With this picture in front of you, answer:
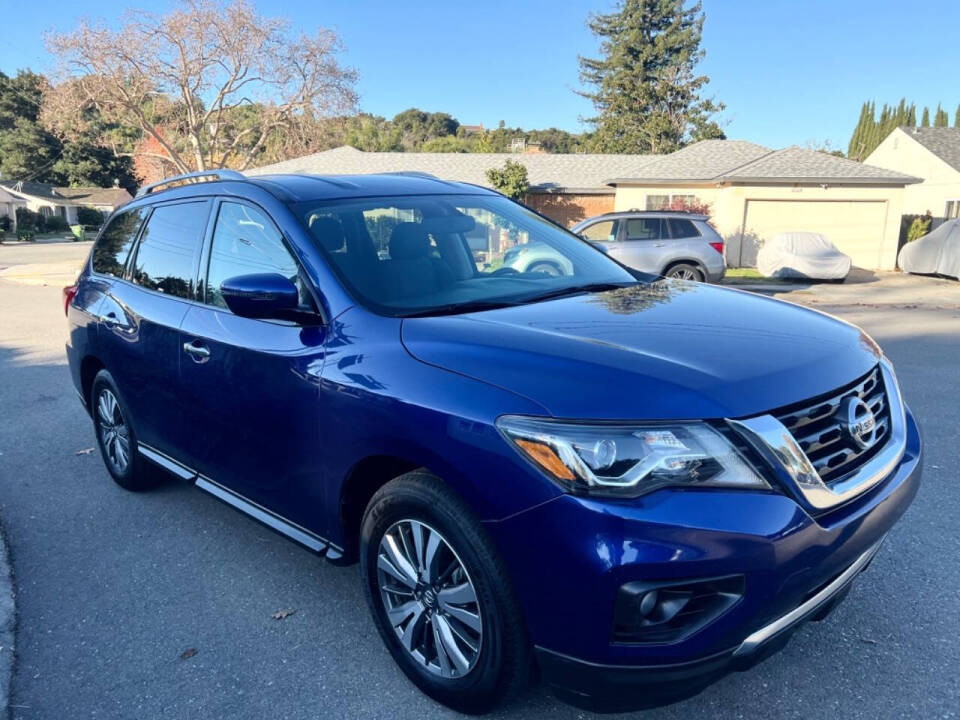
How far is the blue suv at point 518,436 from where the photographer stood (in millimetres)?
1932

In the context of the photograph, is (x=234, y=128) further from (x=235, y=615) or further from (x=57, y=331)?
(x=235, y=615)

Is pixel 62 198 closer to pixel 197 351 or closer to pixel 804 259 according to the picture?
pixel 804 259

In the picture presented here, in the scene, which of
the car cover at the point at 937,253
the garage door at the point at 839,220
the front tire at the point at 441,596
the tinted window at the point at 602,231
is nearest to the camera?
the front tire at the point at 441,596

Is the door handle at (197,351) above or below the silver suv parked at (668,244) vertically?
above

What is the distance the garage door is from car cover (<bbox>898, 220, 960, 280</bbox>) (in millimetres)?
1915

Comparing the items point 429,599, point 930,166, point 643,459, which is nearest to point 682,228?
point 429,599

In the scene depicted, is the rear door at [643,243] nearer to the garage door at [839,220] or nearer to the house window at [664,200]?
the garage door at [839,220]

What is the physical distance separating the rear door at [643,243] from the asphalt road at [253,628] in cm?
996

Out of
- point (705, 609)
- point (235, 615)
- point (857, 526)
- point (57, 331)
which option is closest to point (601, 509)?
point (705, 609)

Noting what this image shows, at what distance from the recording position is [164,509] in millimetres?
4371

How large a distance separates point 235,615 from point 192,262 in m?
1.75

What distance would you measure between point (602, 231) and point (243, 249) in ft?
42.2

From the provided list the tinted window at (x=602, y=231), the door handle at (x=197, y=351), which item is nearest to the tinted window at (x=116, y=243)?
the door handle at (x=197, y=351)

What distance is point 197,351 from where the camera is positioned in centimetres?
332
